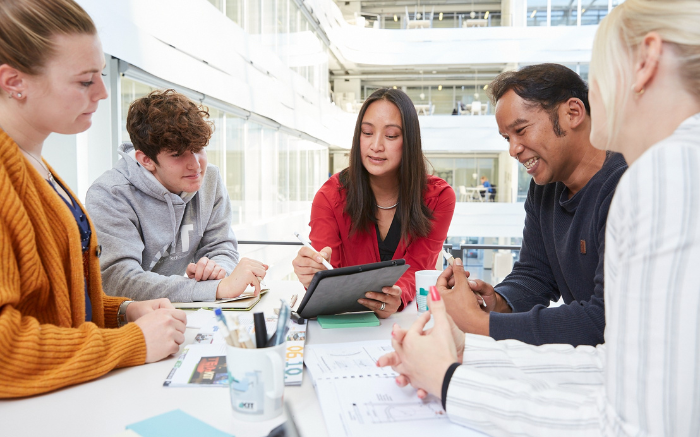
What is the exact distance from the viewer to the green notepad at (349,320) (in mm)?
1365

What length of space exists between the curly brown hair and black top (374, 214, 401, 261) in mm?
840

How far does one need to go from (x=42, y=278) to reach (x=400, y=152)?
1.45 metres

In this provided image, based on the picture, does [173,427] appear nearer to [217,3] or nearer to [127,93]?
[127,93]

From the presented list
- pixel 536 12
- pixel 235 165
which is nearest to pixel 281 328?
pixel 235 165

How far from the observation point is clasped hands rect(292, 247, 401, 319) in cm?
143

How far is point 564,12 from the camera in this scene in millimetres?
13648

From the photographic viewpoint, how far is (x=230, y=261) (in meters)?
1.99

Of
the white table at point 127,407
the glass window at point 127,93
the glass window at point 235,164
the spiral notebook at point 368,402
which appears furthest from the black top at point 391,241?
the glass window at point 235,164

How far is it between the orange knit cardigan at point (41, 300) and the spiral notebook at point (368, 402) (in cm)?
41

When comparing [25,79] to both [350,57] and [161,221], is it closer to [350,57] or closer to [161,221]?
[161,221]

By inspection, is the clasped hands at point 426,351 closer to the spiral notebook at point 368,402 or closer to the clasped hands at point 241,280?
the spiral notebook at point 368,402

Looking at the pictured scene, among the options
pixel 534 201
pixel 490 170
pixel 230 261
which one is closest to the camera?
pixel 534 201

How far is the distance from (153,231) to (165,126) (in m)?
0.39

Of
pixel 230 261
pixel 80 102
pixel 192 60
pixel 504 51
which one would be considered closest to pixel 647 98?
pixel 80 102
